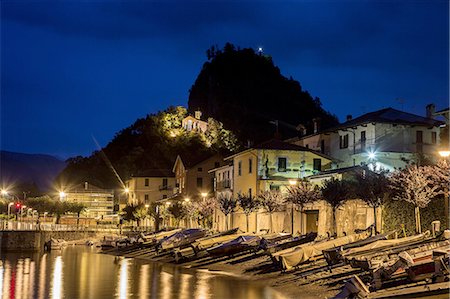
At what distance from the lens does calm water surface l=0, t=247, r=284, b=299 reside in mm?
31391

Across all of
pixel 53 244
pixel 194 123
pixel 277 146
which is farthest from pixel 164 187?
pixel 277 146

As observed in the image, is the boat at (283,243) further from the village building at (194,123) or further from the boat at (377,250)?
the village building at (194,123)

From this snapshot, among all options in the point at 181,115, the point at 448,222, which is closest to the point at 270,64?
the point at 181,115

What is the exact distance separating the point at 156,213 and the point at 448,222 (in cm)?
6348

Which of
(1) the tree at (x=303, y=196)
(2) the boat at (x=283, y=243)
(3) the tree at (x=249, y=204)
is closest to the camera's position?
(2) the boat at (x=283, y=243)

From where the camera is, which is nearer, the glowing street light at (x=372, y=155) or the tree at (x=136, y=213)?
the glowing street light at (x=372, y=155)

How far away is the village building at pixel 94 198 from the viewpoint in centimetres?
13325

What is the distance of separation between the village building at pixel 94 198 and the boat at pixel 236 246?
89096 millimetres

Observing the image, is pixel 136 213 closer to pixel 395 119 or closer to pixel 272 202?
pixel 395 119

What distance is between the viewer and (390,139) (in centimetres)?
6469

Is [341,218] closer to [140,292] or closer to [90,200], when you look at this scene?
[140,292]

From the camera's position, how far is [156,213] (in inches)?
3691

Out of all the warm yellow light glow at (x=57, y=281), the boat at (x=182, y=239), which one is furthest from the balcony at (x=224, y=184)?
the warm yellow light glow at (x=57, y=281)

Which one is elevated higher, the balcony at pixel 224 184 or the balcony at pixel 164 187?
the balcony at pixel 164 187
